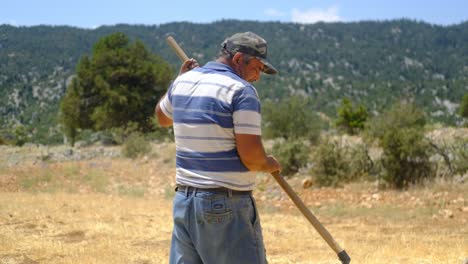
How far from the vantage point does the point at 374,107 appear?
227 ft

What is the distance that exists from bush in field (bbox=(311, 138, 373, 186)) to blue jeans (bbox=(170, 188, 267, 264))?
→ 30.7ft

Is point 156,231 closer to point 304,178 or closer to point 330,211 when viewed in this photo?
point 330,211

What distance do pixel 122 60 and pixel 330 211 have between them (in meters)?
19.6

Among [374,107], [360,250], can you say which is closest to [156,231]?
[360,250]

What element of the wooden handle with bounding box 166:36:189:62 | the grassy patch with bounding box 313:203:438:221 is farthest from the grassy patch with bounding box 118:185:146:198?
the wooden handle with bounding box 166:36:189:62

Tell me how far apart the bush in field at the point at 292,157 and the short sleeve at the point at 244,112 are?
10769 mm

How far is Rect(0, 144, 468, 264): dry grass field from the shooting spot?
5.86m

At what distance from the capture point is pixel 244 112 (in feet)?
9.30

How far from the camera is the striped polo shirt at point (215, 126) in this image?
2.85m

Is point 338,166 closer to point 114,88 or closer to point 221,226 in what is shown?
point 221,226

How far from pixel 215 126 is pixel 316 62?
92.1 meters

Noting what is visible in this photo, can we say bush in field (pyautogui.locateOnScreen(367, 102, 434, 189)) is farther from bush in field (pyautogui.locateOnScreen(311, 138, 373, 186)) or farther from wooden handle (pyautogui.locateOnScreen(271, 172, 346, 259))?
wooden handle (pyautogui.locateOnScreen(271, 172, 346, 259))

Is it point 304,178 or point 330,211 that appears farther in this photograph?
point 304,178

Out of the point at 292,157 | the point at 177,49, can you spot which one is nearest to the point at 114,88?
the point at 292,157
